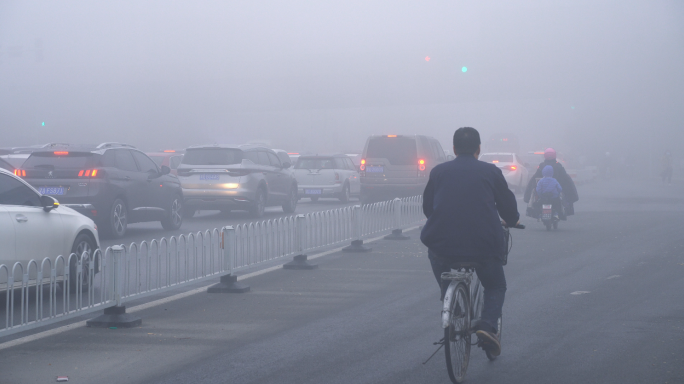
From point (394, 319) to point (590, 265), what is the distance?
194 inches

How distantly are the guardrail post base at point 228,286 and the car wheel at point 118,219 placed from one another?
5.91 meters

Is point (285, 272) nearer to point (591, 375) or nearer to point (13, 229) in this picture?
point (13, 229)

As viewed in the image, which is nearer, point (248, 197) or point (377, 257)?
point (377, 257)

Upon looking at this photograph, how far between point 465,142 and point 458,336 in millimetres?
1343

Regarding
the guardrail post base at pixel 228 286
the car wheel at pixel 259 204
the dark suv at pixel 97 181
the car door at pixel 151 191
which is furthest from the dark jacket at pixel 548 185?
the guardrail post base at pixel 228 286

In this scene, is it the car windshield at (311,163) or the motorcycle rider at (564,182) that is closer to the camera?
the motorcycle rider at (564,182)

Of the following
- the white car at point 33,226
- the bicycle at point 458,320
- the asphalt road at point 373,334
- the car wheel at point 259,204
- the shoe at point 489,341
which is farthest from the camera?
the car wheel at point 259,204

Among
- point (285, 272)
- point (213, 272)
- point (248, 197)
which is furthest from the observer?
point (248, 197)

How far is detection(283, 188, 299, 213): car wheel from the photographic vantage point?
22188 millimetres

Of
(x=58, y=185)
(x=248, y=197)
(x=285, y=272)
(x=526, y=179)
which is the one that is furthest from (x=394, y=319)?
(x=526, y=179)

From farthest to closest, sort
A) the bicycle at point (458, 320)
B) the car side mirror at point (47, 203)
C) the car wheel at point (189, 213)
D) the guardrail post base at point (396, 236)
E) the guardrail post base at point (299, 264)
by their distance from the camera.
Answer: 1. the car wheel at point (189, 213)
2. the guardrail post base at point (396, 236)
3. the guardrail post base at point (299, 264)
4. the car side mirror at point (47, 203)
5. the bicycle at point (458, 320)

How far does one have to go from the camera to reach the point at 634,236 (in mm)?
15367

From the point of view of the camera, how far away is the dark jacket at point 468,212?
5219 millimetres

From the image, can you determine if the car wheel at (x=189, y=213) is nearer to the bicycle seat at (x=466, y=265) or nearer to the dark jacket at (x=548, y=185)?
the dark jacket at (x=548, y=185)
